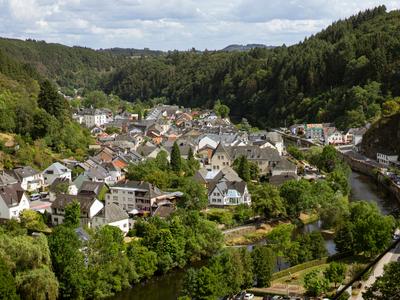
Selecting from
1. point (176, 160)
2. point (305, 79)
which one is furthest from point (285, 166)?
point (305, 79)

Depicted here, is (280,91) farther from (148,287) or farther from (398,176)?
(148,287)

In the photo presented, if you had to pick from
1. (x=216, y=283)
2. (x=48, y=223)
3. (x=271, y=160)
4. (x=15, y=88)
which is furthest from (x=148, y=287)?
(x=15, y=88)

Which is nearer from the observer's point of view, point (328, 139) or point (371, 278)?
point (371, 278)

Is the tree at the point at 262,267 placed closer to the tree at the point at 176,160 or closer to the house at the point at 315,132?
the tree at the point at 176,160

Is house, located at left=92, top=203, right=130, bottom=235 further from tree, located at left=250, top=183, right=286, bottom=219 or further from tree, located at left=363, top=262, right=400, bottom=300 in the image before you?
tree, located at left=363, top=262, right=400, bottom=300

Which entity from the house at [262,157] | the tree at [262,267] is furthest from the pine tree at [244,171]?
the tree at [262,267]
